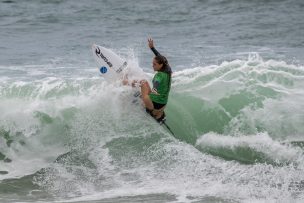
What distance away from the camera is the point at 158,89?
423 inches

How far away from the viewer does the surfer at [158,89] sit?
34.6 ft

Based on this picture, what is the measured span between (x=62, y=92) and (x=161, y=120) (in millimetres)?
2508

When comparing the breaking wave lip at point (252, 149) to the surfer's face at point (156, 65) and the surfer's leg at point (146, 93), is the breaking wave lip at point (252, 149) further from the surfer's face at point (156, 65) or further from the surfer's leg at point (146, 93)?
the surfer's face at point (156, 65)

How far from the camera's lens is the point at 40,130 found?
38.9 feet

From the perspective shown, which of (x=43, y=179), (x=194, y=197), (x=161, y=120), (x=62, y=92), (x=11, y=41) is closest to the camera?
(x=194, y=197)

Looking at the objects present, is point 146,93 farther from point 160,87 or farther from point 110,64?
point 110,64

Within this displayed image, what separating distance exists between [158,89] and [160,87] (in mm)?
45

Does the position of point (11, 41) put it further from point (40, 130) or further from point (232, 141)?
point (232, 141)

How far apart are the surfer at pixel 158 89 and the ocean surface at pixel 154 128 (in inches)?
13.4

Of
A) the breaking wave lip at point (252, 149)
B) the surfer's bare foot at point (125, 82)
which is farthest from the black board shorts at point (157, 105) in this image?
the breaking wave lip at point (252, 149)

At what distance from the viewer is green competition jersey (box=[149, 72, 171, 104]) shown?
10.6 meters

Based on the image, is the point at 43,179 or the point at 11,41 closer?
the point at 43,179

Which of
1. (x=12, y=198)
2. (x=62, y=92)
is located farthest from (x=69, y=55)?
(x=12, y=198)

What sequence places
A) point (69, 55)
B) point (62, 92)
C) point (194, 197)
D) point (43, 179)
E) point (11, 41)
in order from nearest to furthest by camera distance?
point (194, 197) → point (43, 179) → point (62, 92) → point (69, 55) → point (11, 41)
